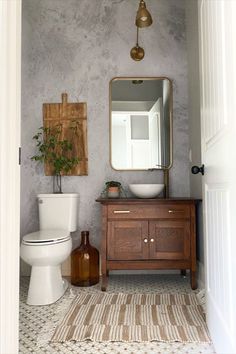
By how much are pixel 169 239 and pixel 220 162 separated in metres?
1.27

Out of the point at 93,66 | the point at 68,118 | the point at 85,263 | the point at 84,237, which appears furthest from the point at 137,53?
the point at 85,263

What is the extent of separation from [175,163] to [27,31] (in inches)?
78.5

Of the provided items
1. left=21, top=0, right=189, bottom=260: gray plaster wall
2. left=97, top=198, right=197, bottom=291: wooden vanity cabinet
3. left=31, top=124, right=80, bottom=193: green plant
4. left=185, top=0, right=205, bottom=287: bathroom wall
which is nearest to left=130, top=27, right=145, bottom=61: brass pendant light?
left=21, top=0, right=189, bottom=260: gray plaster wall

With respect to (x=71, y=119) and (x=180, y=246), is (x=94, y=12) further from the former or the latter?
(x=180, y=246)

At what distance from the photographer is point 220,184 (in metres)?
1.26

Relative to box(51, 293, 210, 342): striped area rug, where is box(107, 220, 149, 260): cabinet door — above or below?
above

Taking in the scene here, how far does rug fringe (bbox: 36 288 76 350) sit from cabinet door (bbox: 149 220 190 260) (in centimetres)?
71

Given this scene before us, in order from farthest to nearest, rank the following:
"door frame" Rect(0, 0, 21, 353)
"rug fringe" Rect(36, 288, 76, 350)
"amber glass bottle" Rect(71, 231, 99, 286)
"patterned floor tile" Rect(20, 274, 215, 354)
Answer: "amber glass bottle" Rect(71, 231, 99, 286) < "rug fringe" Rect(36, 288, 76, 350) < "patterned floor tile" Rect(20, 274, 215, 354) < "door frame" Rect(0, 0, 21, 353)

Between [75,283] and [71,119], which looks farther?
Answer: [71,119]

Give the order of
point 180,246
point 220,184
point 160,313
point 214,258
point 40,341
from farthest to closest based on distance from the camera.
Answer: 1. point 180,246
2. point 160,313
3. point 40,341
4. point 214,258
5. point 220,184

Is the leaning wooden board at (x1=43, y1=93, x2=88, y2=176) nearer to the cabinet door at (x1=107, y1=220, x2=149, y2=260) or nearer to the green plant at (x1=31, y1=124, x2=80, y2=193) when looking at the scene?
the green plant at (x1=31, y1=124, x2=80, y2=193)

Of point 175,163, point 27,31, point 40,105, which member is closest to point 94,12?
point 27,31

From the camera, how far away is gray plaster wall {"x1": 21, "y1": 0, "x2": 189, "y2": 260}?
9.60 ft

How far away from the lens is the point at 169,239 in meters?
2.38
